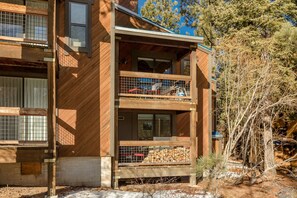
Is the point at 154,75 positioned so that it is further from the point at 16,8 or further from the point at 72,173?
the point at 16,8

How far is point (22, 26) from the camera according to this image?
418 inches

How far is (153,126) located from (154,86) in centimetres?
210

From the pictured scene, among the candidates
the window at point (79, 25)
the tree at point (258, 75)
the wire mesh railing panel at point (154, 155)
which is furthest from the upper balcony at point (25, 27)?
the tree at point (258, 75)

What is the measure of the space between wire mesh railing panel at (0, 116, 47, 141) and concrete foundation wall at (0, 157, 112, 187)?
3.46 ft

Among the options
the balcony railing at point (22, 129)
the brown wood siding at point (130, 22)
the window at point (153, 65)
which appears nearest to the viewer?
the balcony railing at point (22, 129)

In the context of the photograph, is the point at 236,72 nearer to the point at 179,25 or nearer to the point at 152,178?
the point at 152,178

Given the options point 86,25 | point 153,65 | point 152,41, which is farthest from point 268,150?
point 86,25

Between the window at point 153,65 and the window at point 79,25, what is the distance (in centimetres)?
305

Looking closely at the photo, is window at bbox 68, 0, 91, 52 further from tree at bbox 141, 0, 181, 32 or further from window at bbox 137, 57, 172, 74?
tree at bbox 141, 0, 181, 32

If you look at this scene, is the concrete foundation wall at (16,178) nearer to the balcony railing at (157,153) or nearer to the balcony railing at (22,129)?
the balcony railing at (22,129)

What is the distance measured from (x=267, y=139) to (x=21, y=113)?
11770mm

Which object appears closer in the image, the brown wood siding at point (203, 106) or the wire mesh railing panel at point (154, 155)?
the wire mesh railing panel at point (154, 155)

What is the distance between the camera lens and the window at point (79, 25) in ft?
38.1

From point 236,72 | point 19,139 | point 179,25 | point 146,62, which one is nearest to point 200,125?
point 236,72
